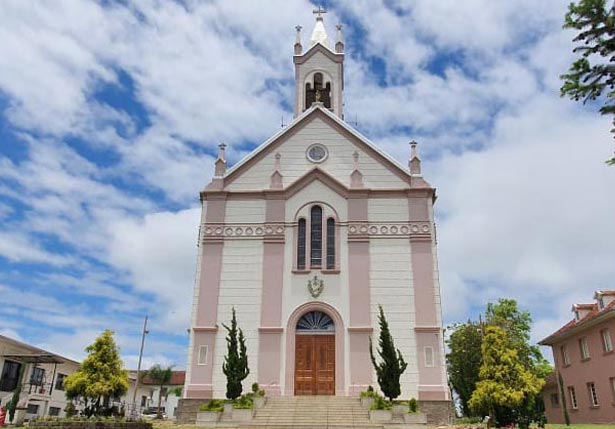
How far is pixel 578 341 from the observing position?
32.1 metres

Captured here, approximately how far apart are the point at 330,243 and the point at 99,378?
1172cm

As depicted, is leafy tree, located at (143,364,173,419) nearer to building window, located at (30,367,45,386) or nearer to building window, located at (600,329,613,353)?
building window, located at (30,367,45,386)

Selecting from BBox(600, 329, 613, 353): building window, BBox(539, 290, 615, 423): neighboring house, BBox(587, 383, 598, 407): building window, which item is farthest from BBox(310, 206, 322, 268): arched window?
BBox(587, 383, 598, 407): building window

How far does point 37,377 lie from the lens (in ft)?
134

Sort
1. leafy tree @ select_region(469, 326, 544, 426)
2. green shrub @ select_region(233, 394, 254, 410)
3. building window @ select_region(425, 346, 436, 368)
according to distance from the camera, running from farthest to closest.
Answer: building window @ select_region(425, 346, 436, 368) → green shrub @ select_region(233, 394, 254, 410) → leafy tree @ select_region(469, 326, 544, 426)

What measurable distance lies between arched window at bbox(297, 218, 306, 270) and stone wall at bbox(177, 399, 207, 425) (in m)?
7.35

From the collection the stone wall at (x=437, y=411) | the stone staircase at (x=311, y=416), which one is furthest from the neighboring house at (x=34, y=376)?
the stone wall at (x=437, y=411)

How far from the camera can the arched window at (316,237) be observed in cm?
2570

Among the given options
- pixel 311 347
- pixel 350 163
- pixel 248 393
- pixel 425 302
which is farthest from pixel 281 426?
pixel 350 163

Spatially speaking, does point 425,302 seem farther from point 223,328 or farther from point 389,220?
point 223,328

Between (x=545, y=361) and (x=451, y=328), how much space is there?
355 inches

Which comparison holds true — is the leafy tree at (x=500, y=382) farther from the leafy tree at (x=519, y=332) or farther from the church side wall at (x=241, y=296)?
the leafy tree at (x=519, y=332)

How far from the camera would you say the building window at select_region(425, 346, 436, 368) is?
23359mm

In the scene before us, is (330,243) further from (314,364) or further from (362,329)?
(314,364)
